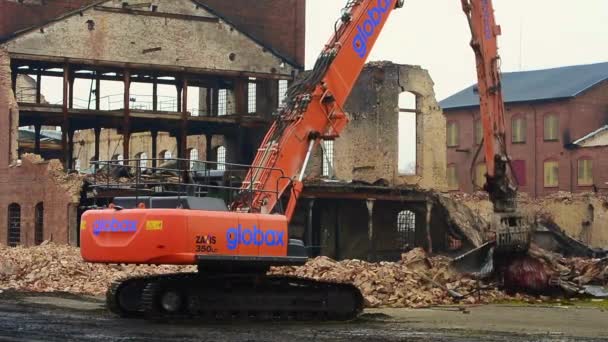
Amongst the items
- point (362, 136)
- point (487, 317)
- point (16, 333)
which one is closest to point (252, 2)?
point (362, 136)

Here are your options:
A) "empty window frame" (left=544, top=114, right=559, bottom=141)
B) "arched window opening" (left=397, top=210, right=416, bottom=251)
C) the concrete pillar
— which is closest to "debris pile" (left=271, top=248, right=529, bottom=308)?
the concrete pillar

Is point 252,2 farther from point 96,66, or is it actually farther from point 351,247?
point 351,247

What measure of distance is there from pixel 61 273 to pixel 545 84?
44.6 meters

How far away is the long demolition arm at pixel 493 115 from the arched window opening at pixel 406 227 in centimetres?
1861

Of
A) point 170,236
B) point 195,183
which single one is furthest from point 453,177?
point 170,236

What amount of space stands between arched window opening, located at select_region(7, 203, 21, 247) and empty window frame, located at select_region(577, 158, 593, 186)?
103ft

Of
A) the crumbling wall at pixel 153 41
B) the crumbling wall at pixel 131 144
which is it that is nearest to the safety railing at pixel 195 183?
the crumbling wall at pixel 153 41

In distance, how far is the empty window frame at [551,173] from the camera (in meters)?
64.8

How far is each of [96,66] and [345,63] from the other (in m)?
24.5

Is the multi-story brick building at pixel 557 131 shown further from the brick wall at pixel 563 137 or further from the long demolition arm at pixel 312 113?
the long demolition arm at pixel 312 113

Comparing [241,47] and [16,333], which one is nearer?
[16,333]

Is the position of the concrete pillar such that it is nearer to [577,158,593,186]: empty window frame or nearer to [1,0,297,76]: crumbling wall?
[1,0,297,76]: crumbling wall

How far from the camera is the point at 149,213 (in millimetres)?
17469

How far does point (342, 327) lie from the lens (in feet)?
59.0
